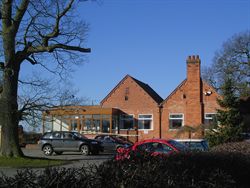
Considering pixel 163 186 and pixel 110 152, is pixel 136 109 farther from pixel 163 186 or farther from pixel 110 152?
pixel 163 186

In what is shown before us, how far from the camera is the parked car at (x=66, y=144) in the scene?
31094mm

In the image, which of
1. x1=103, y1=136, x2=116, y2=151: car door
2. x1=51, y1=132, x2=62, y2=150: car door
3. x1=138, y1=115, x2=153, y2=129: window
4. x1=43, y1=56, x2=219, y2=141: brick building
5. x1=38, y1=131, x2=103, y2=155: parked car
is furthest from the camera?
x1=138, y1=115, x2=153, y2=129: window

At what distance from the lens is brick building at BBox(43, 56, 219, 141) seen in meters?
44.1

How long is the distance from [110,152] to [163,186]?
30385mm

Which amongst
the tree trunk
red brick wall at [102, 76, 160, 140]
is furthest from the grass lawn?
red brick wall at [102, 76, 160, 140]

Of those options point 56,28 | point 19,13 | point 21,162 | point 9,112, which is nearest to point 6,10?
Answer: point 19,13

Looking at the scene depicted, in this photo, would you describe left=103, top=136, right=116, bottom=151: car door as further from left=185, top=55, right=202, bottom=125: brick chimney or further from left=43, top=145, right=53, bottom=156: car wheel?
left=185, top=55, right=202, bottom=125: brick chimney

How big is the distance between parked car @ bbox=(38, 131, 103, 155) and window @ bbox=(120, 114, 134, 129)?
15198 mm

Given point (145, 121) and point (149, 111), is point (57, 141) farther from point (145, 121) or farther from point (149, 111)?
point (149, 111)

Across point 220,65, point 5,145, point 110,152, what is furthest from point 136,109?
point 5,145

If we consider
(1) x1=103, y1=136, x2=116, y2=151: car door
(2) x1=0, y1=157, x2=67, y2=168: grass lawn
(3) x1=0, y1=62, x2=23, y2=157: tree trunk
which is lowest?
(2) x1=0, y1=157, x2=67, y2=168: grass lawn

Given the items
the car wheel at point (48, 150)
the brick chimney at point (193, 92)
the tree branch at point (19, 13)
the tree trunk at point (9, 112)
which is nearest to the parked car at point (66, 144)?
the car wheel at point (48, 150)

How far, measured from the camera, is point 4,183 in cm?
454

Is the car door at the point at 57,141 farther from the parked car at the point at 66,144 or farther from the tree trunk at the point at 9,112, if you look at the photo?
the tree trunk at the point at 9,112
